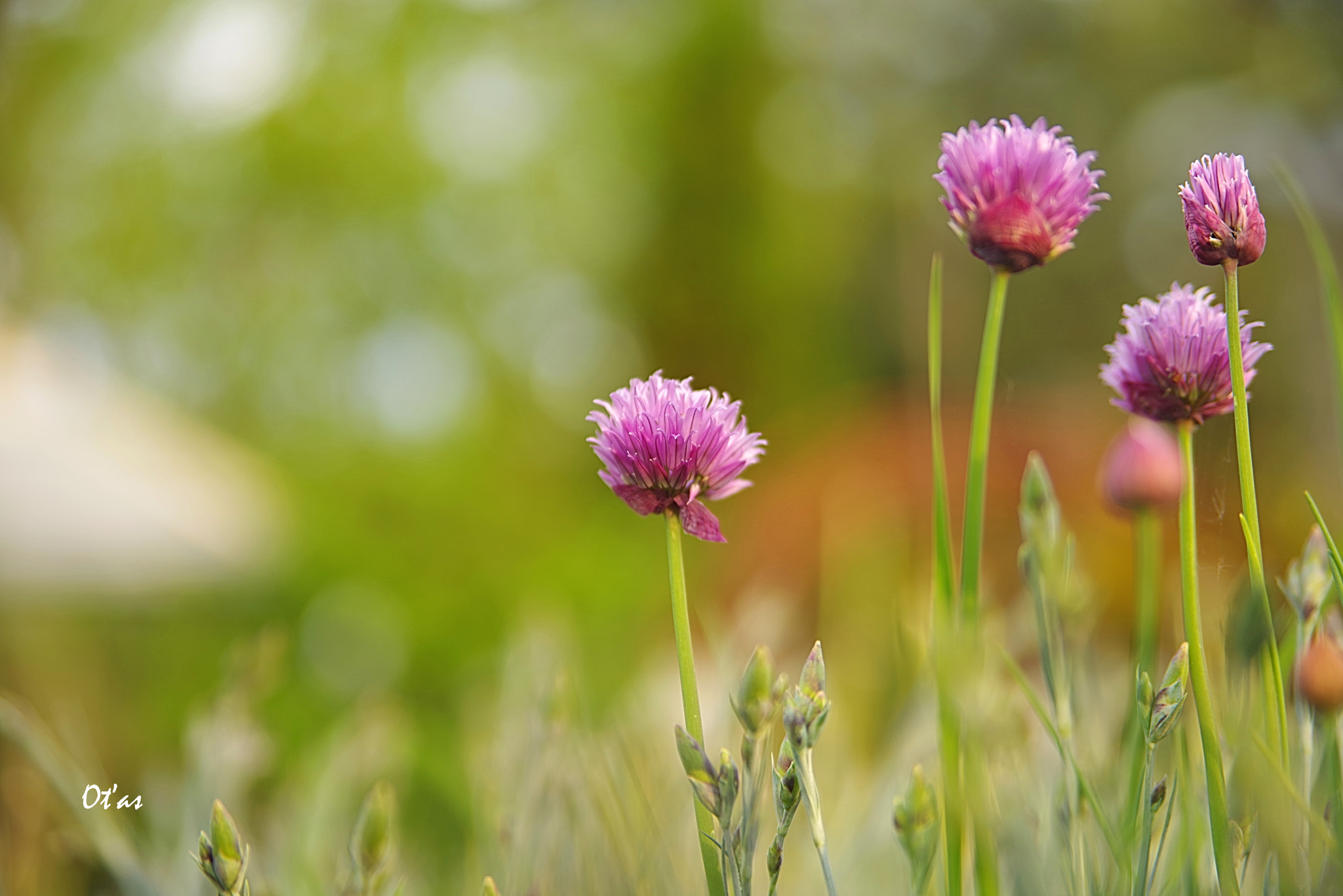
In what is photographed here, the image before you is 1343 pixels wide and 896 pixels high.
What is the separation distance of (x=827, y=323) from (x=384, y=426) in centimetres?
225

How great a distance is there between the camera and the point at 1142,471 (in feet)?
1.43

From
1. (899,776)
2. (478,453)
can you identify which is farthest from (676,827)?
(478,453)

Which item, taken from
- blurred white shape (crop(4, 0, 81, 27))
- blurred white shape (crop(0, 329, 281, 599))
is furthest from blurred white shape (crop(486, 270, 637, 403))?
blurred white shape (crop(0, 329, 281, 599))

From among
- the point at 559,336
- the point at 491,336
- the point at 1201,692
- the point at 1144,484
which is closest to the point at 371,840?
the point at 1201,692

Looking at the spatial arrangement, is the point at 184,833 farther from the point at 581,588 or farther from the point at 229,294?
the point at 229,294

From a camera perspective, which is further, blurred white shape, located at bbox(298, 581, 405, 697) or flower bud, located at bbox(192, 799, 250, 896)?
blurred white shape, located at bbox(298, 581, 405, 697)

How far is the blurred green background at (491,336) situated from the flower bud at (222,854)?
236 millimetres

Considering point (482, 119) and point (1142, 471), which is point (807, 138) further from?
point (1142, 471)

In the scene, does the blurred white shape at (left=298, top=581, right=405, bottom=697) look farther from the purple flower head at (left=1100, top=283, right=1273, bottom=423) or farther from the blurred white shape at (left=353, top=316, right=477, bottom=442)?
the purple flower head at (left=1100, top=283, right=1273, bottom=423)

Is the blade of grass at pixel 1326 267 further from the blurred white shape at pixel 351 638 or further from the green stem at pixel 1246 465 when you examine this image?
the blurred white shape at pixel 351 638

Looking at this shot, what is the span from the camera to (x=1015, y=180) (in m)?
0.25

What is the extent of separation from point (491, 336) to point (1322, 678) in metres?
4.94

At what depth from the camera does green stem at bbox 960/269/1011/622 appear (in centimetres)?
25
